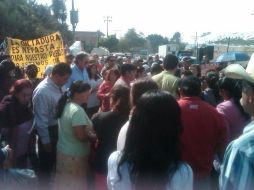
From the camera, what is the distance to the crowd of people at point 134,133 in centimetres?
250

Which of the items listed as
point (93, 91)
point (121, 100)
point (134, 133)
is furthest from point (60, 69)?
point (134, 133)

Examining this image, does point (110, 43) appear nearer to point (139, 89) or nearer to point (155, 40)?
point (155, 40)

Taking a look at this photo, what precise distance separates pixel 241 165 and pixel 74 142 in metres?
3.14

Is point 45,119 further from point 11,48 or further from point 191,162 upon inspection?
point 11,48

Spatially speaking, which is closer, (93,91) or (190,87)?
(190,87)

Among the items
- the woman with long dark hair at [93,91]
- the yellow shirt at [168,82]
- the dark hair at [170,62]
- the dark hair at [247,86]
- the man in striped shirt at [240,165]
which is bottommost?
the woman with long dark hair at [93,91]

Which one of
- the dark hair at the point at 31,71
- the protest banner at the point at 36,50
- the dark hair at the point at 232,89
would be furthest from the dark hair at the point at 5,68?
the protest banner at the point at 36,50

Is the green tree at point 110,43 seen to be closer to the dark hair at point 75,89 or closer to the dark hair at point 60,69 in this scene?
the dark hair at point 60,69

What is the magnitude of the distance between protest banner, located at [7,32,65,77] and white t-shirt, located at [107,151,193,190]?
7.40 metres

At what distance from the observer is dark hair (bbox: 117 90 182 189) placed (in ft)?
8.25

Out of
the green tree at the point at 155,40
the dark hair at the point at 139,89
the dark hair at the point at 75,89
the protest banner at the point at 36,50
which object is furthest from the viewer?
the green tree at the point at 155,40

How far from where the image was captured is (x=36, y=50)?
10.1 m

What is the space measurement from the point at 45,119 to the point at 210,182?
2121 mm

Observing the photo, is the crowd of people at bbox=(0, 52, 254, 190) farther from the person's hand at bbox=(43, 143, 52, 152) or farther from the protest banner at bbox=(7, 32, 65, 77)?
the protest banner at bbox=(7, 32, 65, 77)
